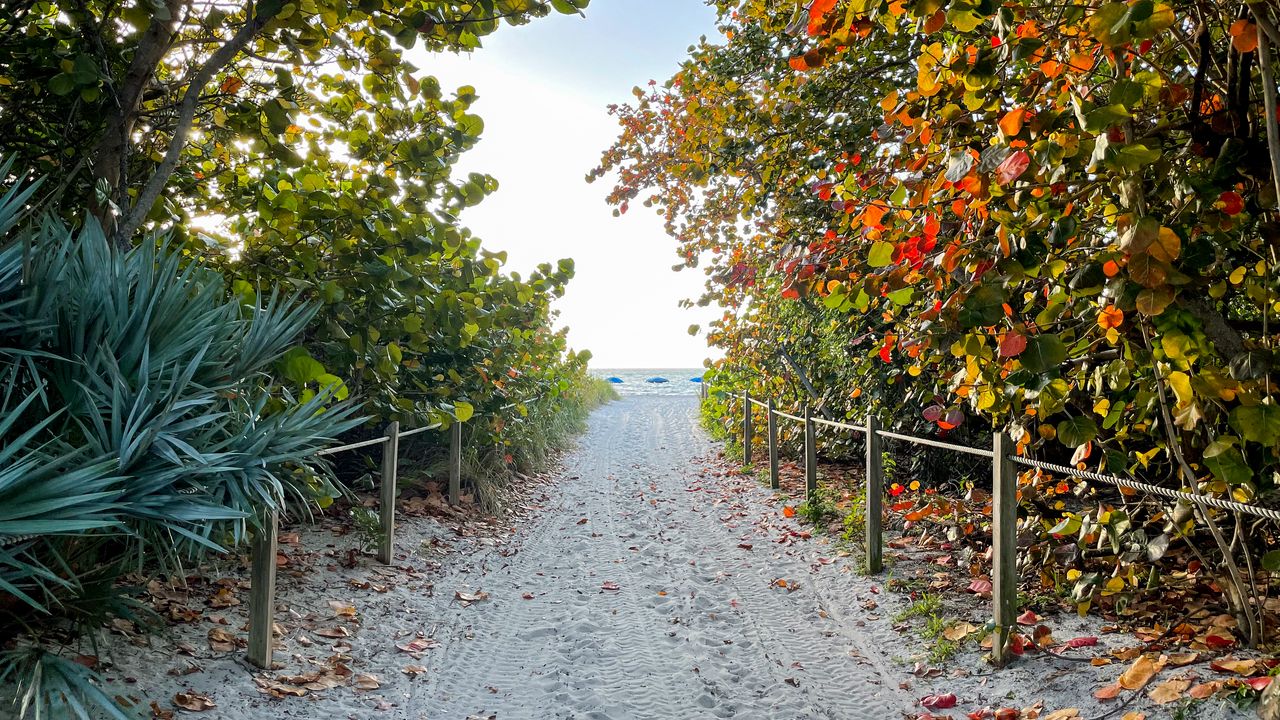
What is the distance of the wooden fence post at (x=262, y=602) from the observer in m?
3.56

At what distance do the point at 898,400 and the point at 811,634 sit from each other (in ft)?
11.0

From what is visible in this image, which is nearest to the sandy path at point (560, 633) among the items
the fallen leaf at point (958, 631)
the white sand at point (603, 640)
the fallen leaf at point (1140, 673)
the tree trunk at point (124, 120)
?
the white sand at point (603, 640)

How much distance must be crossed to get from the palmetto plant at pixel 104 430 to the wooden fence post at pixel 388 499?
7.84 ft

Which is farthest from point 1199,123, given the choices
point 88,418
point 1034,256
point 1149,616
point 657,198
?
point 657,198

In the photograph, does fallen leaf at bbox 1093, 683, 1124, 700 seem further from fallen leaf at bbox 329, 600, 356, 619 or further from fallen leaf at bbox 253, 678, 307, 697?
fallen leaf at bbox 329, 600, 356, 619

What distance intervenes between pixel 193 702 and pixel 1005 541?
394 cm

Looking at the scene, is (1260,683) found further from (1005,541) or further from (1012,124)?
(1012,124)

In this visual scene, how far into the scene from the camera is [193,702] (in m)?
3.04

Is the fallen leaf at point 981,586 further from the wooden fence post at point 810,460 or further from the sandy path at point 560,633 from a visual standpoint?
the wooden fence post at point 810,460

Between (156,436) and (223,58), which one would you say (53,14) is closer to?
(223,58)

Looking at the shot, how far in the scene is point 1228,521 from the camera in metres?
3.64

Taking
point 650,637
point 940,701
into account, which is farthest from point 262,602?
point 940,701

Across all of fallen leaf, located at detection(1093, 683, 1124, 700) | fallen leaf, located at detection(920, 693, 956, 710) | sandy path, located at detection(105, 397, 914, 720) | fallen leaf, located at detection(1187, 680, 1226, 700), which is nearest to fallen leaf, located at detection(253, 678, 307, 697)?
sandy path, located at detection(105, 397, 914, 720)

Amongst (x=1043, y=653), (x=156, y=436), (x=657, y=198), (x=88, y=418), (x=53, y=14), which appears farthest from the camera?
(x=657, y=198)
